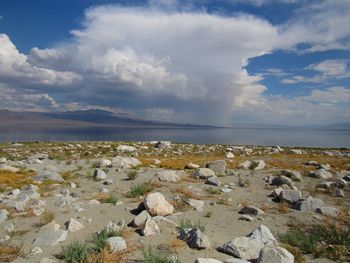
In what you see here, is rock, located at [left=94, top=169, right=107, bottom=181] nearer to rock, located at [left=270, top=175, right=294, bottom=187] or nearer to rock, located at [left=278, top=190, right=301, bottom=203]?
rock, located at [left=270, top=175, right=294, bottom=187]

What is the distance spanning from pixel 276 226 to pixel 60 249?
6.29 m

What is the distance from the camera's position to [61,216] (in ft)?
33.5

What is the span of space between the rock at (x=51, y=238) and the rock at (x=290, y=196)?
844 cm

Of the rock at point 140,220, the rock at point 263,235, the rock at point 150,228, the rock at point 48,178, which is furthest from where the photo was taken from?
the rock at point 48,178

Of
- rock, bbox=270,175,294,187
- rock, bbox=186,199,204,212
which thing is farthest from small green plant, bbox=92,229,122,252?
rock, bbox=270,175,294,187

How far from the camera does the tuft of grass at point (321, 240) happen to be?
304 inches

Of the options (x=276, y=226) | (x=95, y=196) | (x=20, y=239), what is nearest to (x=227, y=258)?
(x=276, y=226)

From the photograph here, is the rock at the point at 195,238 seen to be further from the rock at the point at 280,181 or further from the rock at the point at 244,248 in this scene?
the rock at the point at 280,181

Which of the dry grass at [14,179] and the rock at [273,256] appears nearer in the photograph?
the rock at [273,256]

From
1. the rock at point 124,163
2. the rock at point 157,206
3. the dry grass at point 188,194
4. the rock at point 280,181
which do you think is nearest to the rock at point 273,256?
the rock at point 157,206

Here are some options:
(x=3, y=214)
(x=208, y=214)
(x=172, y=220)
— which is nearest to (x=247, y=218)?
(x=208, y=214)

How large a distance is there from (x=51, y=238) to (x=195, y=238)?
363cm

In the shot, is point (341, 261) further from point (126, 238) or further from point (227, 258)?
point (126, 238)

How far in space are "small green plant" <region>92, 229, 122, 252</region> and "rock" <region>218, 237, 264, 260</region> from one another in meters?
2.65
